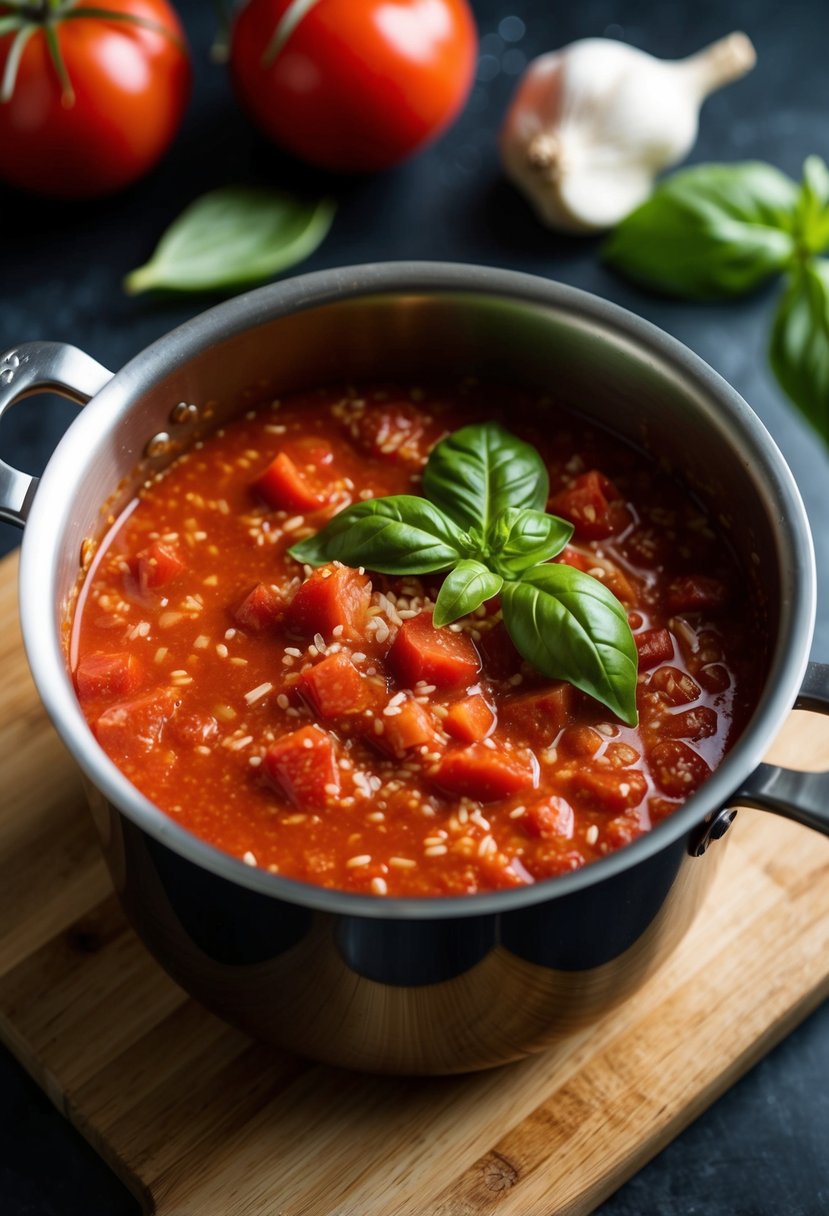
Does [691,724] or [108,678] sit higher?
[108,678]

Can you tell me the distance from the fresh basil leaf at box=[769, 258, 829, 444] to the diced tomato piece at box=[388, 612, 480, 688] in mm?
1487

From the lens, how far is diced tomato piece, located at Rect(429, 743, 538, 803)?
279cm

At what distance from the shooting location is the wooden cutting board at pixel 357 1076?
9.48 feet

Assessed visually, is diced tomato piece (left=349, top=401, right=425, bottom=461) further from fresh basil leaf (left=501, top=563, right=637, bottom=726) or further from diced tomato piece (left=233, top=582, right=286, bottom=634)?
fresh basil leaf (left=501, top=563, right=637, bottom=726)

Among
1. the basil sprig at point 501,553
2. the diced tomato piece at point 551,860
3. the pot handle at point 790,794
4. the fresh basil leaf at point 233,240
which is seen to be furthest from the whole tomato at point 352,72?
the pot handle at point 790,794

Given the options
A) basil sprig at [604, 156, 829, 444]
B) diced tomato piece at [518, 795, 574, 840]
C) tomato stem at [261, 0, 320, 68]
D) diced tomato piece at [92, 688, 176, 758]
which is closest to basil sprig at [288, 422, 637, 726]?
diced tomato piece at [518, 795, 574, 840]

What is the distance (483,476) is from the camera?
10.4 ft

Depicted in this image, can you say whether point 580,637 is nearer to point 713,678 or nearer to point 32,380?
point 713,678

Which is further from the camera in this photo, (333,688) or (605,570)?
(605,570)

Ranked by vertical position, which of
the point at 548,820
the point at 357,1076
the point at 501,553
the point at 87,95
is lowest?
the point at 357,1076

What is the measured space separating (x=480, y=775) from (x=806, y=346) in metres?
1.84

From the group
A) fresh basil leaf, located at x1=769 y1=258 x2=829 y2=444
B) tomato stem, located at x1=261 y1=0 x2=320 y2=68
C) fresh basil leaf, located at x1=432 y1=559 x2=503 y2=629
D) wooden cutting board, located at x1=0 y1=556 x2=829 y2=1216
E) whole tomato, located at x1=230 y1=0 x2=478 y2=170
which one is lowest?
wooden cutting board, located at x1=0 y1=556 x2=829 y2=1216

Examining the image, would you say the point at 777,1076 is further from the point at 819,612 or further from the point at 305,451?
the point at 305,451

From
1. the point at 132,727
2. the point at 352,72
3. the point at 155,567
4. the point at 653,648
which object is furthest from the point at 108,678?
the point at 352,72
